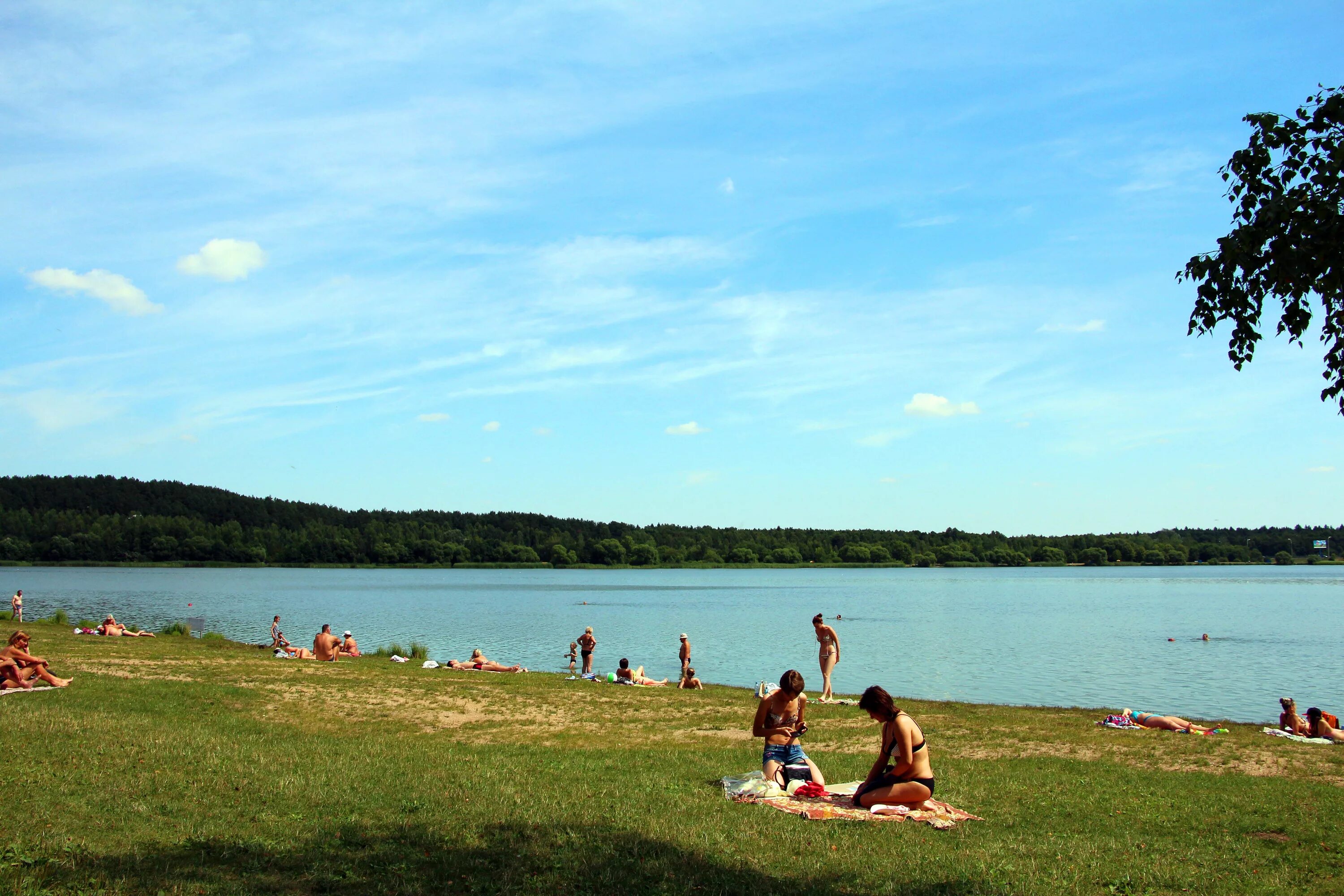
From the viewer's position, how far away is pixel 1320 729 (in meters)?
18.6

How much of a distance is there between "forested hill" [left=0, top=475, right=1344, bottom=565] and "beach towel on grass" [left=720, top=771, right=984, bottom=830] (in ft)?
540

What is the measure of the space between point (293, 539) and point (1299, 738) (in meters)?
176

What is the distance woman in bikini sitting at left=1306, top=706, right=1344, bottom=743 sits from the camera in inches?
723

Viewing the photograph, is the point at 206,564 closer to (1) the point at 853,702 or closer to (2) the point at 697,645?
(2) the point at 697,645

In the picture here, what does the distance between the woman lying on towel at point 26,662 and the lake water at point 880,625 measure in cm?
1928

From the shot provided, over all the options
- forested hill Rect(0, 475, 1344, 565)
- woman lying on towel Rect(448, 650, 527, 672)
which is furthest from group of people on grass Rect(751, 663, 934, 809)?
forested hill Rect(0, 475, 1344, 565)

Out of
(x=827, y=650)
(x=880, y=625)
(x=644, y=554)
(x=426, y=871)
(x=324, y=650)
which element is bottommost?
(x=644, y=554)

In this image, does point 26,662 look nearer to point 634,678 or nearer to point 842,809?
point 634,678

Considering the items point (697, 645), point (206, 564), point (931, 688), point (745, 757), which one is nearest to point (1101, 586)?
point (697, 645)

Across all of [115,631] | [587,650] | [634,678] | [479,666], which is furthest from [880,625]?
[115,631]

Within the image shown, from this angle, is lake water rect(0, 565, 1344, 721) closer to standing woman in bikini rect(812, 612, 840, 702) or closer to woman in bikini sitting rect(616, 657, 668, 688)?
woman in bikini sitting rect(616, 657, 668, 688)

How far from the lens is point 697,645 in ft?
145

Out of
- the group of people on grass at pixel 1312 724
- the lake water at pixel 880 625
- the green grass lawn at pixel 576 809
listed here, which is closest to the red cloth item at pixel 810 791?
the green grass lawn at pixel 576 809

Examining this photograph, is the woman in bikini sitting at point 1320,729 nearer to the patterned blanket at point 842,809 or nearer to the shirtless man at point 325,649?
the patterned blanket at point 842,809
